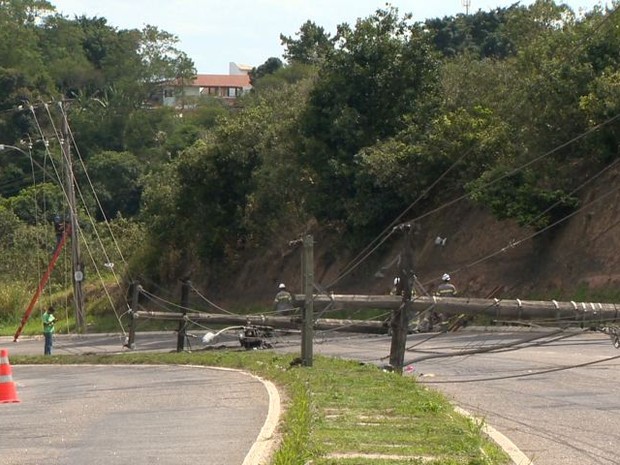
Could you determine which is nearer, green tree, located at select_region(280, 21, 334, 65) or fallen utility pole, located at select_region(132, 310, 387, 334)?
fallen utility pole, located at select_region(132, 310, 387, 334)

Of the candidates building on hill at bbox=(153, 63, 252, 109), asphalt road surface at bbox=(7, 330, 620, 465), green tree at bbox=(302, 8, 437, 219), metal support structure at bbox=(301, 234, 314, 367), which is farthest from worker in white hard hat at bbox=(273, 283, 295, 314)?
building on hill at bbox=(153, 63, 252, 109)

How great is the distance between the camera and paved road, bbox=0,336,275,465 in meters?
11.3

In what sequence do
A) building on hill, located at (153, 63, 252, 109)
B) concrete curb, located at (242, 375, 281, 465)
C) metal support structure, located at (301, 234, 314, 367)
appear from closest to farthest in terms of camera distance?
concrete curb, located at (242, 375, 281, 465) < metal support structure, located at (301, 234, 314, 367) < building on hill, located at (153, 63, 252, 109)

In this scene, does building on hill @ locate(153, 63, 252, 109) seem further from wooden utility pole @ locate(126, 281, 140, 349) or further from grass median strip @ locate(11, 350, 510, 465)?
grass median strip @ locate(11, 350, 510, 465)

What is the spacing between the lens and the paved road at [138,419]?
1133 centimetres

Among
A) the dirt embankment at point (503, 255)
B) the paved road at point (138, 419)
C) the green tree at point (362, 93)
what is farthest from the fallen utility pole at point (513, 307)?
the green tree at point (362, 93)

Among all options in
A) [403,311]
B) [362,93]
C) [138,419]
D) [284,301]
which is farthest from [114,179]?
[138,419]

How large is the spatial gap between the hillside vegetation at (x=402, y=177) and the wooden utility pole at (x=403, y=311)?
5561 mm

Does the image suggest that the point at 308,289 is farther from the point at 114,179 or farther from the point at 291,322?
the point at 114,179

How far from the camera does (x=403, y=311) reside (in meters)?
19.1

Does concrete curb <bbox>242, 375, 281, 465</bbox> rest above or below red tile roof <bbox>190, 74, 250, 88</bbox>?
below

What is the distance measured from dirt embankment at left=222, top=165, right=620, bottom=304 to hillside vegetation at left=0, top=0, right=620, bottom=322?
71mm

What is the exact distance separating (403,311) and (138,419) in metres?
5.65

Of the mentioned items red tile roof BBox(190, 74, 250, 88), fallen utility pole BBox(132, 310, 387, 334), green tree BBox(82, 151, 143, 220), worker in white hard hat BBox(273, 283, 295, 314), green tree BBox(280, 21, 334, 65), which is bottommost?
fallen utility pole BBox(132, 310, 387, 334)
